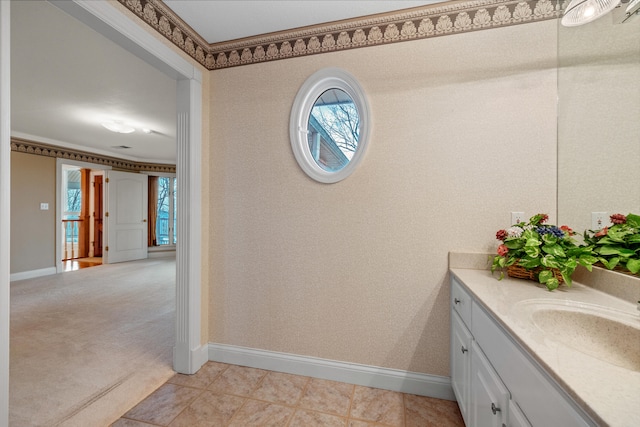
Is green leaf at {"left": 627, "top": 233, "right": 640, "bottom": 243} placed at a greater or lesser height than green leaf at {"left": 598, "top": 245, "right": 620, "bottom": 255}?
greater

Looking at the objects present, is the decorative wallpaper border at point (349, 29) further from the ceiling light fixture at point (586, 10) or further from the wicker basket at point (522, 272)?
the wicker basket at point (522, 272)

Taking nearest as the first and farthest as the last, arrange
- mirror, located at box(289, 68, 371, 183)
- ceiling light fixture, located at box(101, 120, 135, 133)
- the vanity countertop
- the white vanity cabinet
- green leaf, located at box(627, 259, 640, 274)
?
1. the vanity countertop
2. the white vanity cabinet
3. green leaf, located at box(627, 259, 640, 274)
4. mirror, located at box(289, 68, 371, 183)
5. ceiling light fixture, located at box(101, 120, 135, 133)

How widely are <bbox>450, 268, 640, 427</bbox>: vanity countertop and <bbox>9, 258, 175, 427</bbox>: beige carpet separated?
2.13 meters

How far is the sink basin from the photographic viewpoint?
90 cm

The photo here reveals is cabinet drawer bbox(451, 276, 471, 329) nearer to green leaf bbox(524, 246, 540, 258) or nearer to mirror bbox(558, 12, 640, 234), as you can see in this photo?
green leaf bbox(524, 246, 540, 258)

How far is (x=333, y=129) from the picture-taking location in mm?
2066

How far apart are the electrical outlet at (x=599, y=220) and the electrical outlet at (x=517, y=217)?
302 mm

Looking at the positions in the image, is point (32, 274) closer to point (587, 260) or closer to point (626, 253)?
point (587, 260)

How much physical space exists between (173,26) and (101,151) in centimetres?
546

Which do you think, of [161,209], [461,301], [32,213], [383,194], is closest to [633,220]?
[461,301]

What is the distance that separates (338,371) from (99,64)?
3.27 m

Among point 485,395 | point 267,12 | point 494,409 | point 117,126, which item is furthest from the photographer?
point 117,126

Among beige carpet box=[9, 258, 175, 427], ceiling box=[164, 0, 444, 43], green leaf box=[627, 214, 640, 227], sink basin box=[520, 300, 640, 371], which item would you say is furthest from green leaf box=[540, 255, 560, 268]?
beige carpet box=[9, 258, 175, 427]

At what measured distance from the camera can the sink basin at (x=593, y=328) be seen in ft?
2.94
